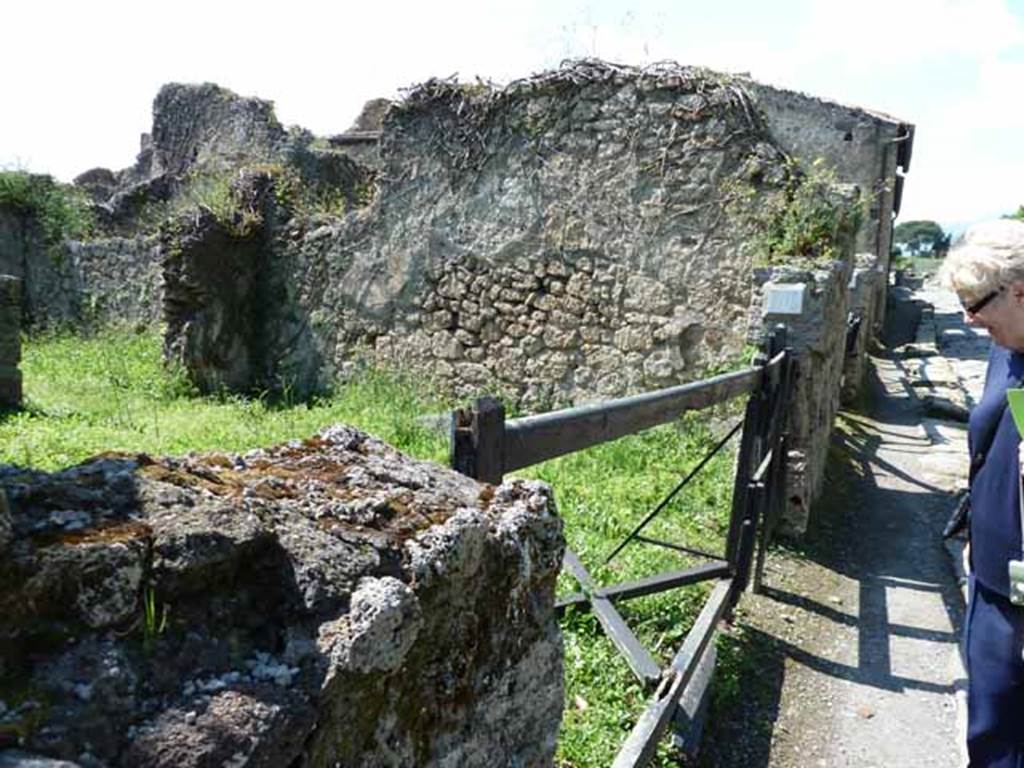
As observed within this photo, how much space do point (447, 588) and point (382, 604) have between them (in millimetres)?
192

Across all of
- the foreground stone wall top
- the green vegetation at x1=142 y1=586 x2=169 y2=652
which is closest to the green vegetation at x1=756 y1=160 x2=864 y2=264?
the foreground stone wall top

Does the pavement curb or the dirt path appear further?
the pavement curb

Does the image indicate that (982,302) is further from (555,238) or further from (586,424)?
(555,238)

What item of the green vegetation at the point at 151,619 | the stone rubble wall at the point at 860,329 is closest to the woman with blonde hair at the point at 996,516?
the green vegetation at the point at 151,619

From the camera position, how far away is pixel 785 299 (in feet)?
17.2

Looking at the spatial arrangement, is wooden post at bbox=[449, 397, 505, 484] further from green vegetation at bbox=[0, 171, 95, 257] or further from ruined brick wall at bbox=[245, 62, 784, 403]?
green vegetation at bbox=[0, 171, 95, 257]

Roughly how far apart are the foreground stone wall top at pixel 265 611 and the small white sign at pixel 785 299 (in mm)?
4110

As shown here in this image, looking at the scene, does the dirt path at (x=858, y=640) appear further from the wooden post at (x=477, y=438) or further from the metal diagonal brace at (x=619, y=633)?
the wooden post at (x=477, y=438)

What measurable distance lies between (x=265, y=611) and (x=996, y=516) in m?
1.99

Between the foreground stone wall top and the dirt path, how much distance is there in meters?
2.21

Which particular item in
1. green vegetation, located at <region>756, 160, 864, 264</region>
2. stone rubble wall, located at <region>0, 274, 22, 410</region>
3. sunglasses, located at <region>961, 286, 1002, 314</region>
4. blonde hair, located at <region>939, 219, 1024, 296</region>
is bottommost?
stone rubble wall, located at <region>0, 274, 22, 410</region>

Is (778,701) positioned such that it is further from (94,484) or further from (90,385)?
(90,385)

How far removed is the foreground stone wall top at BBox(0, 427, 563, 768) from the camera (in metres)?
0.89

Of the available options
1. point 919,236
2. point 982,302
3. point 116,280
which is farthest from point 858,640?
point 919,236
